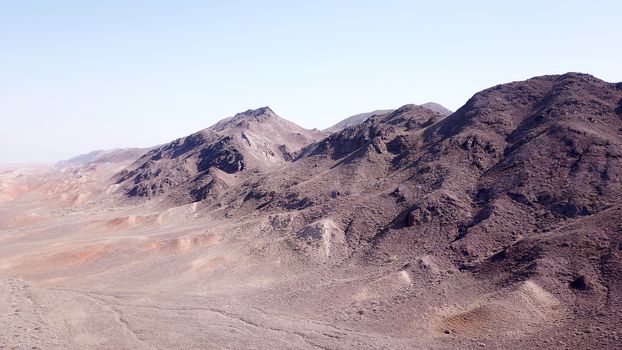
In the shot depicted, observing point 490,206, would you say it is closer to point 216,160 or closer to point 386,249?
point 386,249

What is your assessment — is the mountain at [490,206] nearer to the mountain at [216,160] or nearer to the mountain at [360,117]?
the mountain at [216,160]

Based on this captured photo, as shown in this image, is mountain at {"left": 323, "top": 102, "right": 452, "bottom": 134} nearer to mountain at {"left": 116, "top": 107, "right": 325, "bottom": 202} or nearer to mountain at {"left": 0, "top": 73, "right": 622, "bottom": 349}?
mountain at {"left": 116, "top": 107, "right": 325, "bottom": 202}

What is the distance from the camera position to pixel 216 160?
79500mm

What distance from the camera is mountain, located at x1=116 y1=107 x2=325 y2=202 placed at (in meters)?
69.1

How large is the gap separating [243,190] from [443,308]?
3524cm

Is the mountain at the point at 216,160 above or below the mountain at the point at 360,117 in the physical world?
below

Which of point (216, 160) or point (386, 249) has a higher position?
point (216, 160)

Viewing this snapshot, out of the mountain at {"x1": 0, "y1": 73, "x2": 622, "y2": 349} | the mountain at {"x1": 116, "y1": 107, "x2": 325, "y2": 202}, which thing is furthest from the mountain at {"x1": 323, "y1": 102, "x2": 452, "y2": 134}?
the mountain at {"x1": 0, "y1": 73, "x2": 622, "y2": 349}

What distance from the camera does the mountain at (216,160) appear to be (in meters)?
69.1

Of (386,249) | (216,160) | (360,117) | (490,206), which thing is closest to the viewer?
(490,206)

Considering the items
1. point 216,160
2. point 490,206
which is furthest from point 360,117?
point 490,206

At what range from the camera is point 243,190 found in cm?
5872

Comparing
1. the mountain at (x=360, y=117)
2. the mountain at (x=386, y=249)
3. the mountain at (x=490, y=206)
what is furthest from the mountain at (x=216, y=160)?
the mountain at (x=360, y=117)

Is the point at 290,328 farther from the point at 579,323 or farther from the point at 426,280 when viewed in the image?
the point at 579,323
